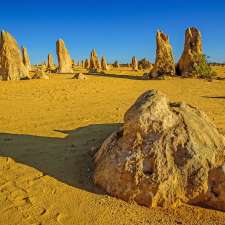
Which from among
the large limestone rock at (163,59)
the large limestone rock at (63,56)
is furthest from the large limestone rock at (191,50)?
the large limestone rock at (63,56)

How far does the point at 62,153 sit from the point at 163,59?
20339 mm

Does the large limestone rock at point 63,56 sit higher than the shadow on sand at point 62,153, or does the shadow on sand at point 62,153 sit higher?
the large limestone rock at point 63,56

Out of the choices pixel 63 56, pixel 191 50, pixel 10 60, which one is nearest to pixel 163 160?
pixel 10 60

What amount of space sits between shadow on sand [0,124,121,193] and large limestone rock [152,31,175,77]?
1803 cm

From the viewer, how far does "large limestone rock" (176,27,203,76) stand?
80.6 ft

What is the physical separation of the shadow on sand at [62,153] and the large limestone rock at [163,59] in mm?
18033

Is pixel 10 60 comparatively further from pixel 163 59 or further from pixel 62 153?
pixel 62 153

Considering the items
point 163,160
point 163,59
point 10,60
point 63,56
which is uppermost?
point 63,56

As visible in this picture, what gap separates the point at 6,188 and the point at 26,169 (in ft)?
1.67

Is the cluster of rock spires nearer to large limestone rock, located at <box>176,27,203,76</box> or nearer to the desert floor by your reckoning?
large limestone rock, located at <box>176,27,203,76</box>

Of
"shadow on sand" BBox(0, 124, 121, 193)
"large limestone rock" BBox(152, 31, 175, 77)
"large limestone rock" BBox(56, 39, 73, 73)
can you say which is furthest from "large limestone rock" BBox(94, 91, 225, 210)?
"large limestone rock" BBox(56, 39, 73, 73)

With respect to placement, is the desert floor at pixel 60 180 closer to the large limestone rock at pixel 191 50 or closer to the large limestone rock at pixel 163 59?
the large limestone rock at pixel 163 59

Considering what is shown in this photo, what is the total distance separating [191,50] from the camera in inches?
974

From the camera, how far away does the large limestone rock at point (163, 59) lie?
24516 millimetres
